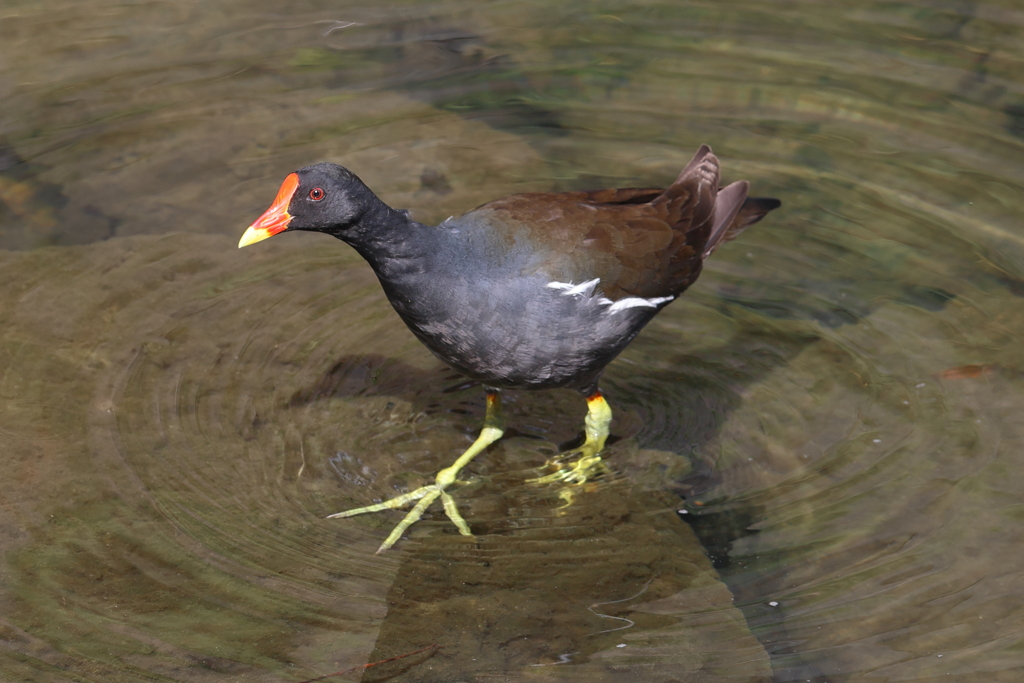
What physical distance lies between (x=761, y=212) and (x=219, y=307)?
8.03 feet

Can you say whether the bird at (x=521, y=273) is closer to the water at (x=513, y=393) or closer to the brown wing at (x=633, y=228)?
the brown wing at (x=633, y=228)

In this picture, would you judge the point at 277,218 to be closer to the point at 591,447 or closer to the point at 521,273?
the point at 521,273

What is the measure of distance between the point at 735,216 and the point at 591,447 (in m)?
1.15

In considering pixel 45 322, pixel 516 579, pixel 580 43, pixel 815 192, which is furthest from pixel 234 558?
pixel 580 43

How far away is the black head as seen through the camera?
3.29 metres

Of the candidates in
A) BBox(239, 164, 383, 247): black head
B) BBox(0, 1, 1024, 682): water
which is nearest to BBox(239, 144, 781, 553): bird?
BBox(239, 164, 383, 247): black head

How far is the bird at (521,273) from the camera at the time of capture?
3.39m

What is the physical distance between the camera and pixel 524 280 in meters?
3.61

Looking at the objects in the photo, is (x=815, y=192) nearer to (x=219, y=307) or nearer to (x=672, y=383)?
(x=672, y=383)

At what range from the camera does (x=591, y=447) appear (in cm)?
419

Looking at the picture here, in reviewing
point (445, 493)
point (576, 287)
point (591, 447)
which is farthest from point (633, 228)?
point (445, 493)

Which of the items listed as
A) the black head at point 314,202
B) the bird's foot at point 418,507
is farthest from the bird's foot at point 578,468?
the black head at point 314,202

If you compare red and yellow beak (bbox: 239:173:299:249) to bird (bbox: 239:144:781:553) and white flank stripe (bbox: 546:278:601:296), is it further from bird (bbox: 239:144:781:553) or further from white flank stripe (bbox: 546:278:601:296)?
white flank stripe (bbox: 546:278:601:296)

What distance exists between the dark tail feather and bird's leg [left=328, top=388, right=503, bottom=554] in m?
1.09
